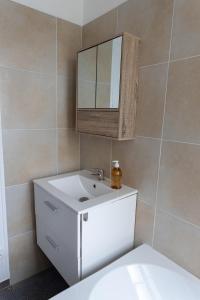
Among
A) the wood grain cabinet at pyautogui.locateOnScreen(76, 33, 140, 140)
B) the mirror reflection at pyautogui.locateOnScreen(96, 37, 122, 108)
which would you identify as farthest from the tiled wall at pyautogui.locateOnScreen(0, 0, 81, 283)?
the mirror reflection at pyautogui.locateOnScreen(96, 37, 122, 108)

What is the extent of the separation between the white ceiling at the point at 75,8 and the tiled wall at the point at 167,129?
124mm

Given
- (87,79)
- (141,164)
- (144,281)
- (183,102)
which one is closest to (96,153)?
(141,164)

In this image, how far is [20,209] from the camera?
1.45 m

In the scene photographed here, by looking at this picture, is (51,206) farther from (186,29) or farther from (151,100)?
(186,29)

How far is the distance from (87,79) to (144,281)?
126 centimetres

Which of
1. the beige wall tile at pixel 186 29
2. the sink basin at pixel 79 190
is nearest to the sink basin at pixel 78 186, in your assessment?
the sink basin at pixel 79 190

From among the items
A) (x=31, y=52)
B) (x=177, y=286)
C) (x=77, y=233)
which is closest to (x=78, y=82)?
(x=31, y=52)

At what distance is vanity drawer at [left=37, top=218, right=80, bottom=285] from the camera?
1.06m

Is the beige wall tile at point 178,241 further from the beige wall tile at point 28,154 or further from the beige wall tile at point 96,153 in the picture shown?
the beige wall tile at point 28,154

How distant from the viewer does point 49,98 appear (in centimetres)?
146

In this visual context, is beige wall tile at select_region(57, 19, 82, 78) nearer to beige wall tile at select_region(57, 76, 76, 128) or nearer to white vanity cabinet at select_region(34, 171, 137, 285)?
beige wall tile at select_region(57, 76, 76, 128)

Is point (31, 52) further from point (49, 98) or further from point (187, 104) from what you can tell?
point (187, 104)

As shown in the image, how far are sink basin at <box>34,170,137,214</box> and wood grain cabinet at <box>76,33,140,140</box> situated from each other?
347 mm

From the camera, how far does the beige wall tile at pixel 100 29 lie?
1.30m
